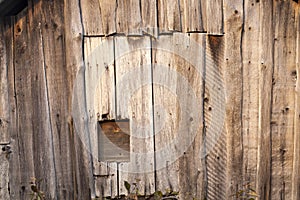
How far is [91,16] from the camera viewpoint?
3.23 metres

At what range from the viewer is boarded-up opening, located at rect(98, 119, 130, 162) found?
3.32 metres

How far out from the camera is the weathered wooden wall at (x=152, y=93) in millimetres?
3246

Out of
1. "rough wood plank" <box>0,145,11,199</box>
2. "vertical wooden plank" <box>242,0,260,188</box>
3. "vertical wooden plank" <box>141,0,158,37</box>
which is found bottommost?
"rough wood plank" <box>0,145,11,199</box>

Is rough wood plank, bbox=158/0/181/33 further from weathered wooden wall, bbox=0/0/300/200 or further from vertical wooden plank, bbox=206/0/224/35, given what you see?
vertical wooden plank, bbox=206/0/224/35

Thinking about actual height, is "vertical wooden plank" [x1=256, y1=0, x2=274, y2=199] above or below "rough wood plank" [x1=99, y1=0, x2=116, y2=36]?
below

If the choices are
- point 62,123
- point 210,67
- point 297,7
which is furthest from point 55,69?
point 297,7

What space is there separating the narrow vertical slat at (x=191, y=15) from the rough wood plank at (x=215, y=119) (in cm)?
14

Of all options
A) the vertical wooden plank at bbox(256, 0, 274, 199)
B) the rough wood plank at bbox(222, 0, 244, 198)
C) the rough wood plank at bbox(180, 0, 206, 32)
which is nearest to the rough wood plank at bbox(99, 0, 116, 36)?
the rough wood plank at bbox(180, 0, 206, 32)

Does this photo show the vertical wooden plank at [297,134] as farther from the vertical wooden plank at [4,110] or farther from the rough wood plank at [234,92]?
the vertical wooden plank at [4,110]

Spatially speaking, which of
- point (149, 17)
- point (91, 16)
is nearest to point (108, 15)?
point (91, 16)

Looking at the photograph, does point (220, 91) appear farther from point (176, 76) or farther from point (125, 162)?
point (125, 162)

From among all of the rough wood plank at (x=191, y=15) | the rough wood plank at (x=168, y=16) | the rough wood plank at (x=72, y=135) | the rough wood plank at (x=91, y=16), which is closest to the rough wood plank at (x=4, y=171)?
the rough wood plank at (x=72, y=135)

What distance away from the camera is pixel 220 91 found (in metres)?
3.36

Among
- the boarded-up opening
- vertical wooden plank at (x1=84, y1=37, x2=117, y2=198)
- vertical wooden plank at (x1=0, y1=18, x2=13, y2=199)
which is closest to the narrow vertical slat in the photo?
vertical wooden plank at (x1=84, y1=37, x2=117, y2=198)
